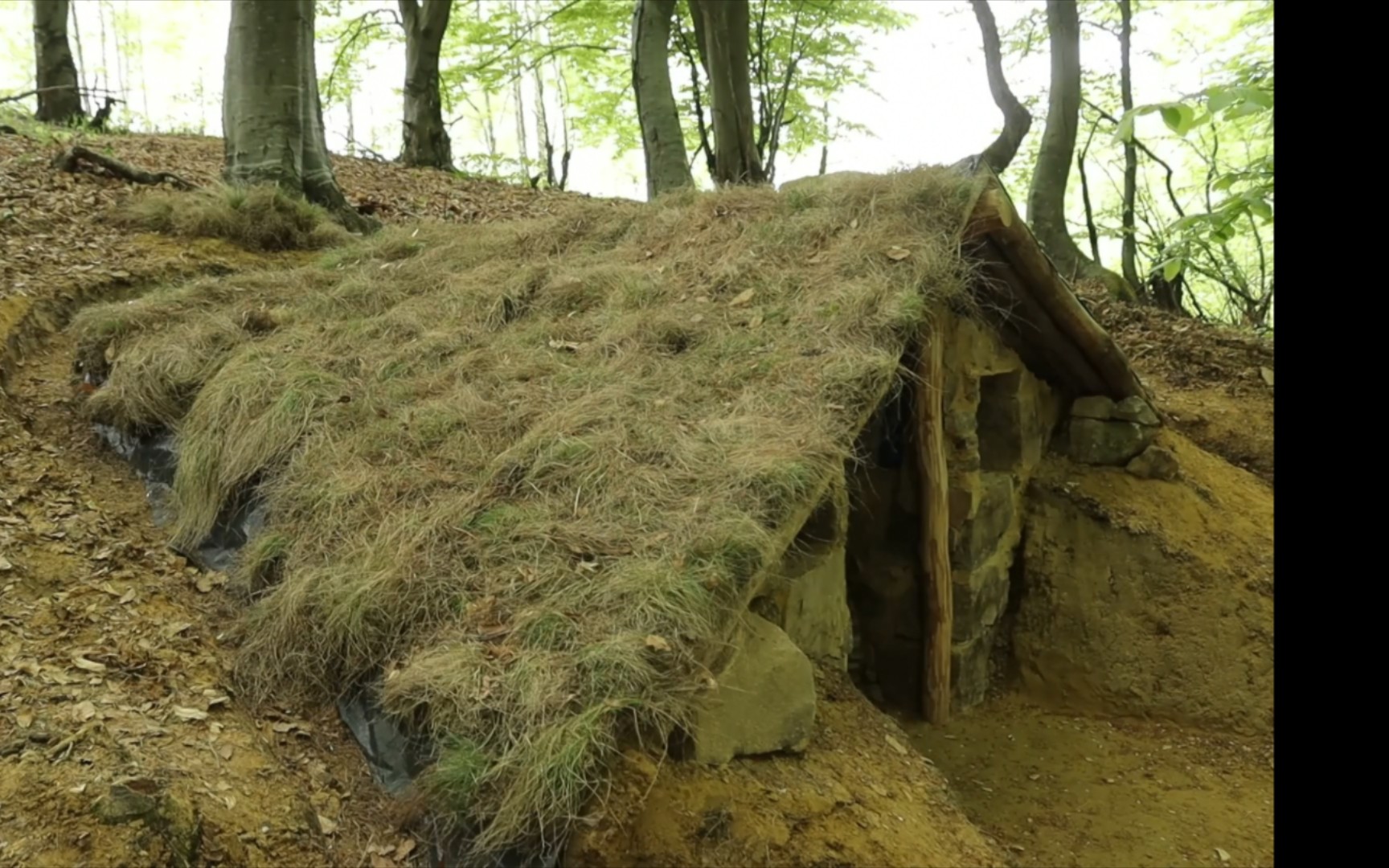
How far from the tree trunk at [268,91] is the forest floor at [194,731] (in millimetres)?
927

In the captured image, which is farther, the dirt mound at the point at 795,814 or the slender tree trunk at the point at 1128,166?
the slender tree trunk at the point at 1128,166

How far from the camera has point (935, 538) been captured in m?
5.29

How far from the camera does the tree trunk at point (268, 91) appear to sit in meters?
7.08

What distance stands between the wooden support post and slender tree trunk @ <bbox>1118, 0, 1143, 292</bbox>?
→ 19.7ft

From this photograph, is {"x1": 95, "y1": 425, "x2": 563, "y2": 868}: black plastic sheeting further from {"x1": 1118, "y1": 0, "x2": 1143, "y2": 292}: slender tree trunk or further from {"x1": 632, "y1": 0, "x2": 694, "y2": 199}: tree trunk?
{"x1": 1118, "y1": 0, "x2": 1143, "y2": 292}: slender tree trunk

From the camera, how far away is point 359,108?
31266 millimetres

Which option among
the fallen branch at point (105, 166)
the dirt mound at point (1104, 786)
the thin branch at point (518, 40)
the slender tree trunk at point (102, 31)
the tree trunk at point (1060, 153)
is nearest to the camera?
the dirt mound at point (1104, 786)

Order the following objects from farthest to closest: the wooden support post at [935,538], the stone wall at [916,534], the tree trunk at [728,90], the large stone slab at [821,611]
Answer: the tree trunk at [728,90], the wooden support post at [935,538], the stone wall at [916,534], the large stone slab at [821,611]

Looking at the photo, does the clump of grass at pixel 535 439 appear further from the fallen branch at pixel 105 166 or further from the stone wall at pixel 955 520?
the fallen branch at pixel 105 166

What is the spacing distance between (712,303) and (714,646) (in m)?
2.43

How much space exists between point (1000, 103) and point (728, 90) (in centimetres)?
287

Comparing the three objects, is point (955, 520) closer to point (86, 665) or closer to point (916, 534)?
point (916, 534)

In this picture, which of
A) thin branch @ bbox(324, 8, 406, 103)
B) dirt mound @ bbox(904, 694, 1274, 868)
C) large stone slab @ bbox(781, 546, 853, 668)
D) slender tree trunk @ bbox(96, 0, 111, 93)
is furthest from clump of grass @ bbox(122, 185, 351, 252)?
slender tree trunk @ bbox(96, 0, 111, 93)

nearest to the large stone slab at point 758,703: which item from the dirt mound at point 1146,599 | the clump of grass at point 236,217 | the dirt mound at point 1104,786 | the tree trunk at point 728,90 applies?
the dirt mound at point 1104,786
